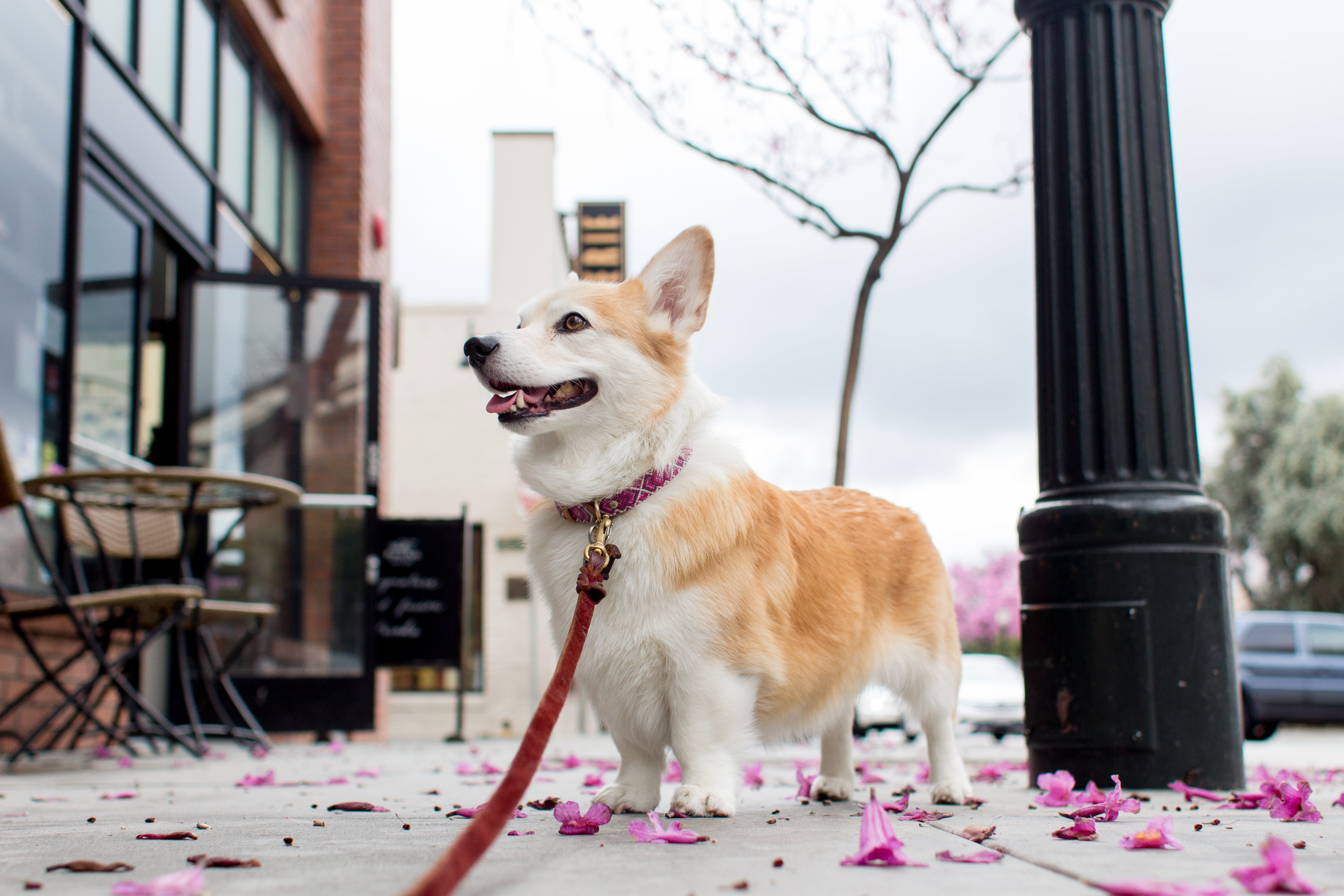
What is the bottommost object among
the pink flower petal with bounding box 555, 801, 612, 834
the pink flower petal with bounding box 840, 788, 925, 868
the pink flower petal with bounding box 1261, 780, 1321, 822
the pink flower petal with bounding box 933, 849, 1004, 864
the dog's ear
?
the pink flower petal with bounding box 1261, 780, 1321, 822

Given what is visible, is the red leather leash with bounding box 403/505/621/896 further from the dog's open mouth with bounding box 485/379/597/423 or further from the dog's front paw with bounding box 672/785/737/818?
the dog's front paw with bounding box 672/785/737/818

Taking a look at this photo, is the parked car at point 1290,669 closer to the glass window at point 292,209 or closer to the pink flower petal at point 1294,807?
the glass window at point 292,209

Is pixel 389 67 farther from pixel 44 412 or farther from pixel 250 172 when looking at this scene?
pixel 44 412

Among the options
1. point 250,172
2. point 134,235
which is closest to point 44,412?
point 134,235

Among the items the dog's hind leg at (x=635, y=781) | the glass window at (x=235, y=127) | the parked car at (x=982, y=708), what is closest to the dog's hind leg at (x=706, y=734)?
the dog's hind leg at (x=635, y=781)

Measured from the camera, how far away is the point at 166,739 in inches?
213

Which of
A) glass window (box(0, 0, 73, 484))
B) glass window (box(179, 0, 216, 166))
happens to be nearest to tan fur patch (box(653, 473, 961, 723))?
glass window (box(0, 0, 73, 484))

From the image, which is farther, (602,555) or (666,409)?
(666,409)

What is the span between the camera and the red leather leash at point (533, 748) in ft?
3.89

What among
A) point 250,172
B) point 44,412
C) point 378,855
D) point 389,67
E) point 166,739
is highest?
point 389,67

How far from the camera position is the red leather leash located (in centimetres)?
119

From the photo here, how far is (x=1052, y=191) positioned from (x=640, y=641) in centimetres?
205

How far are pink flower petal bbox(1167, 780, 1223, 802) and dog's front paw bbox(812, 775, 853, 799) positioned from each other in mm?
848

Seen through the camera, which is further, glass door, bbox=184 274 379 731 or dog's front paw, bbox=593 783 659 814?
glass door, bbox=184 274 379 731
